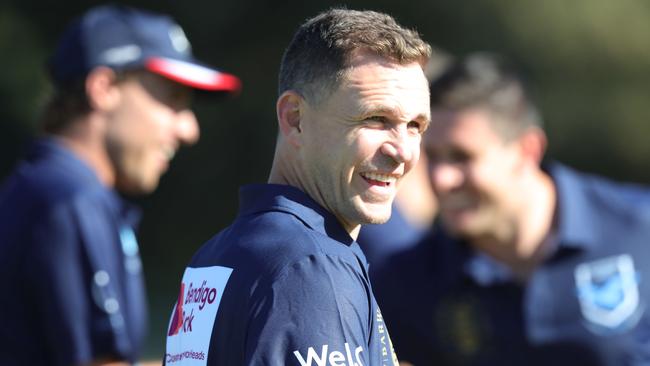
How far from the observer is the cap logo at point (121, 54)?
177 inches

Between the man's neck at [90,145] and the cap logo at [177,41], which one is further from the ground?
the cap logo at [177,41]

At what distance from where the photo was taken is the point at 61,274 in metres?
3.89

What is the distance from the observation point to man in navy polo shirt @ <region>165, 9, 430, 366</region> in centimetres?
231

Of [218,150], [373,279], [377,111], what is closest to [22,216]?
[373,279]

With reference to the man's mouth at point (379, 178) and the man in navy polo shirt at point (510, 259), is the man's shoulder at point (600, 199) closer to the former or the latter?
the man in navy polo shirt at point (510, 259)

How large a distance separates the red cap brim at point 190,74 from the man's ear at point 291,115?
1.99 m

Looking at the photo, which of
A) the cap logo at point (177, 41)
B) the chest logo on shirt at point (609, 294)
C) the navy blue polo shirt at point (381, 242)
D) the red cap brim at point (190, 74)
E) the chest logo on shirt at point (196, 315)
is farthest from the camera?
the navy blue polo shirt at point (381, 242)

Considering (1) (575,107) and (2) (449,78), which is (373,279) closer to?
(2) (449,78)

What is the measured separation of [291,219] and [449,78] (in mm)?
2534

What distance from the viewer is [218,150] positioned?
13.3m

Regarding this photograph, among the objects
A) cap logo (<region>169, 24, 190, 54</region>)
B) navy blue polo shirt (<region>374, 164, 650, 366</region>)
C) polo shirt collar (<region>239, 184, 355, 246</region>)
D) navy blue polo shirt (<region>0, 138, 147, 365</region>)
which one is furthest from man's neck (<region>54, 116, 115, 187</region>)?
polo shirt collar (<region>239, 184, 355, 246</region>)

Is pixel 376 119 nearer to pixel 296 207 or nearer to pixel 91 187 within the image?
pixel 296 207

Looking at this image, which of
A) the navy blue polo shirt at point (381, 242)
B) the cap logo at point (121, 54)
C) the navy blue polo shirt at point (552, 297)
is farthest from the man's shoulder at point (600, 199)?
the cap logo at point (121, 54)

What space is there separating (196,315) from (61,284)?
1.51m
